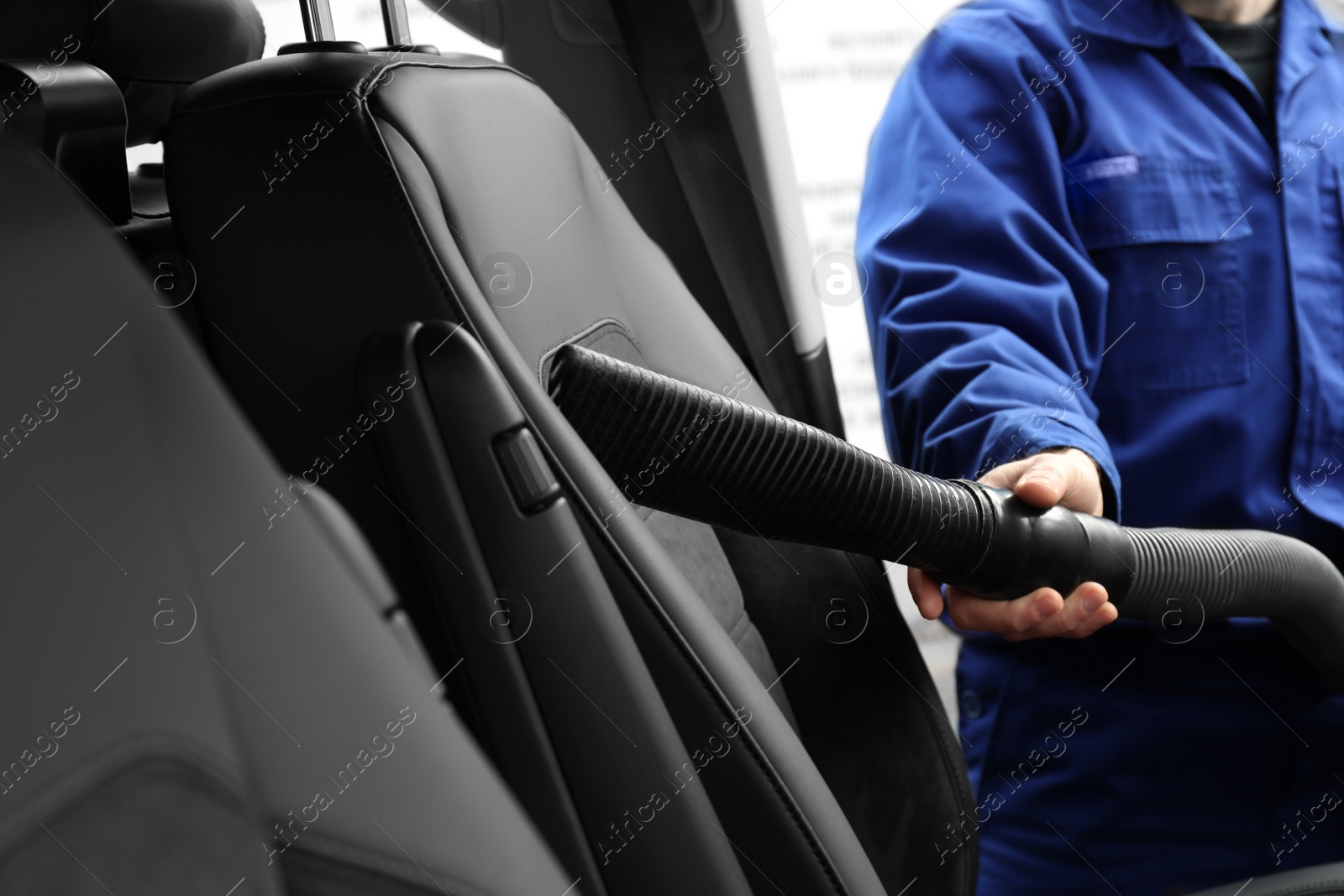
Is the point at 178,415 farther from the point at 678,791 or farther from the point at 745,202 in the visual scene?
the point at 745,202

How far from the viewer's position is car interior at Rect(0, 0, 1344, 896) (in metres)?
0.38

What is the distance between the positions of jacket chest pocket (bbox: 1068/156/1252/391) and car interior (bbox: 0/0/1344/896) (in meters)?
0.37

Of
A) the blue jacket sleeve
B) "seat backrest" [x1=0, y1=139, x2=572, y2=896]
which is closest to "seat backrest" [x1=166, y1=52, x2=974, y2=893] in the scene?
"seat backrest" [x1=0, y1=139, x2=572, y2=896]

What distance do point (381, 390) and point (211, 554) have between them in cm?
15

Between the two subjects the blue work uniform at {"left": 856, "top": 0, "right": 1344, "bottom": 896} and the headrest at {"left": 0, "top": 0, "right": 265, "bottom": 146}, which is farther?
the blue work uniform at {"left": 856, "top": 0, "right": 1344, "bottom": 896}

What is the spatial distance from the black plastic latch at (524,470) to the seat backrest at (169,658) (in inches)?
4.0

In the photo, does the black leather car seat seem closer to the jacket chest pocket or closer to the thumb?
the thumb

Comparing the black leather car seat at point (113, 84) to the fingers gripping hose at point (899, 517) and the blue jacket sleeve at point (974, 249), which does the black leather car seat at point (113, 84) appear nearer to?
the fingers gripping hose at point (899, 517)

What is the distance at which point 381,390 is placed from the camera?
1.77ft

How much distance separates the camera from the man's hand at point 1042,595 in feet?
2.35

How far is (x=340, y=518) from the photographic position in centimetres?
53

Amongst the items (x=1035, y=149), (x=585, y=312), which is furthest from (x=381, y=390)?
(x=1035, y=149)

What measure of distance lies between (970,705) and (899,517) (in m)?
0.41

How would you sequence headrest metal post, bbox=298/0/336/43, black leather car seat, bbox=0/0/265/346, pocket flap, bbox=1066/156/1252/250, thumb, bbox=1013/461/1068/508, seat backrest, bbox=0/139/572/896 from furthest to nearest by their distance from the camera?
1. pocket flap, bbox=1066/156/1252/250
2. headrest metal post, bbox=298/0/336/43
3. thumb, bbox=1013/461/1068/508
4. black leather car seat, bbox=0/0/265/346
5. seat backrest, bbox=0/139/572/896
